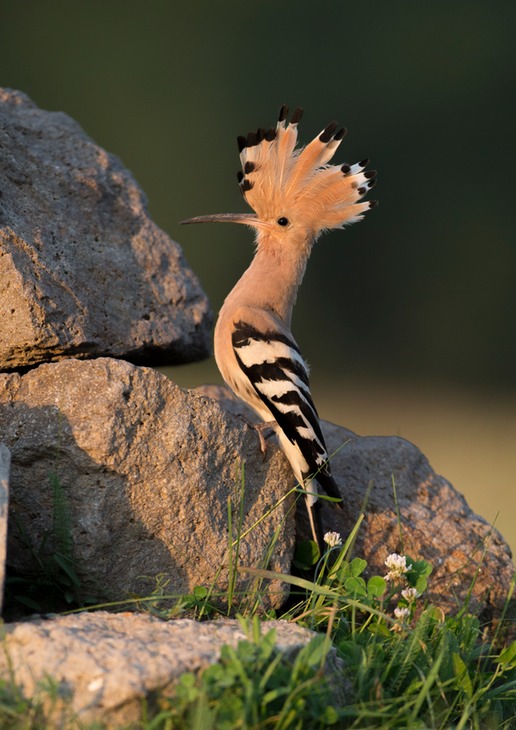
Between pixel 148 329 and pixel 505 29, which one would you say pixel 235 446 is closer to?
pixel 148 329

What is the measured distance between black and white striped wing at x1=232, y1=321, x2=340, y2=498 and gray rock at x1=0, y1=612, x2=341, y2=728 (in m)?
0.82

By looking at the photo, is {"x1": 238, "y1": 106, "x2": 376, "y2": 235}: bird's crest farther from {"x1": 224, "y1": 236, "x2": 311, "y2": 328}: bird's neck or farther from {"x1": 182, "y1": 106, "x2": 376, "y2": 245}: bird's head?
{"x1": 224, "y1": 236, "x2": 311, "y2": 328}: bird's neck

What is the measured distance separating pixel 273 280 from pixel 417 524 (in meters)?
0.87

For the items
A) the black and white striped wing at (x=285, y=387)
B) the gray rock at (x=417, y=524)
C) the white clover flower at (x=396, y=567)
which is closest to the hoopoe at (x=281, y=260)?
the black and white striped wing at (x=285, y=387)

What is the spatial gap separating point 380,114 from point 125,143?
7.38 ft

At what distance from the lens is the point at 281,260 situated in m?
3.37

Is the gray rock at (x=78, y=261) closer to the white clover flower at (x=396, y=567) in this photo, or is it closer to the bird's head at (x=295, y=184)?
the bird's head at (x=295, y=184)

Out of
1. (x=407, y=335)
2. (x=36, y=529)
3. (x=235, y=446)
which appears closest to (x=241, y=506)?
(x=235, y=446)

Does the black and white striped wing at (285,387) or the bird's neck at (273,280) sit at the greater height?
the bird's neck at (273,280)

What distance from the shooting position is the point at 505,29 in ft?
32.2

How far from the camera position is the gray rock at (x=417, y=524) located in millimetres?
2959

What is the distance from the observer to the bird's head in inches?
129

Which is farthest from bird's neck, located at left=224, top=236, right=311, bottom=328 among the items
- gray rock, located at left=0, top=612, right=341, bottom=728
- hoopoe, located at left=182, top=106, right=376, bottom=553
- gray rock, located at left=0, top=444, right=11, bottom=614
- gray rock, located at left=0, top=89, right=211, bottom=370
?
gray rock, located at left=0, top=612, right=341, bottom=728

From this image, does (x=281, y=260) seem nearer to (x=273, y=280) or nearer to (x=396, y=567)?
(x=273, y=280)
